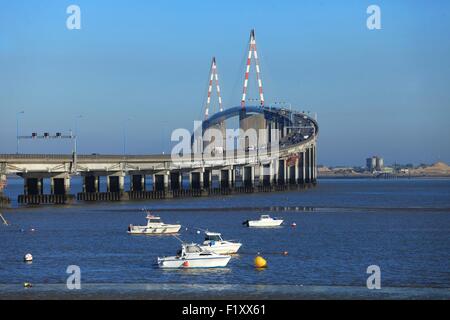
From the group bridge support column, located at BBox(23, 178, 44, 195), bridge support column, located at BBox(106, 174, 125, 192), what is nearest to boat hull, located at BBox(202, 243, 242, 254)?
bridge support column, located at BBox(23, 178, 44, 195)

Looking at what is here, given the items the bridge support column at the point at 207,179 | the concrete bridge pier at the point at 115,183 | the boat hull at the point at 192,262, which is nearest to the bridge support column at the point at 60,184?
the concrete bridge pier at the point at 115,183

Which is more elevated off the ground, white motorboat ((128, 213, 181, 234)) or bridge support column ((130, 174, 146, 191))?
A: bridge support column ((130, 174, 146, 191))

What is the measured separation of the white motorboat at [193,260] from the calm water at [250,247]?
2.12 feet

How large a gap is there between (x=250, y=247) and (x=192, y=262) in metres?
→ 14.2

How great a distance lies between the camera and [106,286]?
48938 mm

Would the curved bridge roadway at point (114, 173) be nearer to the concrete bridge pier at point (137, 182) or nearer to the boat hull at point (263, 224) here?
the concrete bridge pier at point (137, 182)

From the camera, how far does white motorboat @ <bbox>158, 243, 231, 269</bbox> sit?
183ft

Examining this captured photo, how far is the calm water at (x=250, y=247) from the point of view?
5266cm

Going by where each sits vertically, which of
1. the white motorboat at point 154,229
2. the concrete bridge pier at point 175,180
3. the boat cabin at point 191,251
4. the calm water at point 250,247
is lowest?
the calm water at point 250,247

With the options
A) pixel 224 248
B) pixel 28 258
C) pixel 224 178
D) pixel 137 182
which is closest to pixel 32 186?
pixel 137 182

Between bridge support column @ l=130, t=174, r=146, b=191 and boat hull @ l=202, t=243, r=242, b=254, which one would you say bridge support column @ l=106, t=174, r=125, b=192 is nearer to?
bridge support column @ l=130, t=174, r=146, b=191

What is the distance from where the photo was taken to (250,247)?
6981 centimetres
